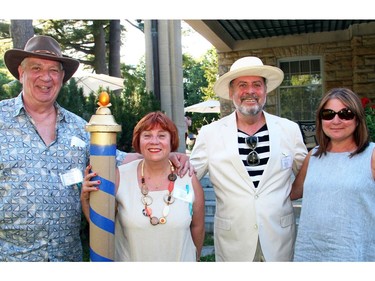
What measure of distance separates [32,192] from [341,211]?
5.98 ft

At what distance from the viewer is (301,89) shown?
1155 centimetres

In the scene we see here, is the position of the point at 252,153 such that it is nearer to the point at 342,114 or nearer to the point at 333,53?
the point at 342,114

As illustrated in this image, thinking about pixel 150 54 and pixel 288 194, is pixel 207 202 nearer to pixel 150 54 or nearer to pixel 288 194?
pixel 150 54

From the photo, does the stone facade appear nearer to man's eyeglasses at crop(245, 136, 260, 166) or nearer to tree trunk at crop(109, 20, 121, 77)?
tree trunk at crop(109, 20, 121, 77)

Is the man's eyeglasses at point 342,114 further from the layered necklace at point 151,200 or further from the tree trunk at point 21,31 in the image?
the tree trunk at point 21,31

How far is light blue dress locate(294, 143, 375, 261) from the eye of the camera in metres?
2.43

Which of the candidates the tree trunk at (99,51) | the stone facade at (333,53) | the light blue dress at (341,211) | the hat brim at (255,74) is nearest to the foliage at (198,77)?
the tree trunk at (99,51)

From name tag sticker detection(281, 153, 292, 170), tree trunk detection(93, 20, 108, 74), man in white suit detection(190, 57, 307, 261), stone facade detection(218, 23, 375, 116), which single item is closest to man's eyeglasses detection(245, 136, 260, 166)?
man in white suit detection(190, 57, 307, 261)

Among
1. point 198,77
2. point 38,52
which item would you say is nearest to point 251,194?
point 38,52

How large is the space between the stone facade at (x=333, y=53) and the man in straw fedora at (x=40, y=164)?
895cm

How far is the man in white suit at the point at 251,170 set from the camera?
9.59 feet

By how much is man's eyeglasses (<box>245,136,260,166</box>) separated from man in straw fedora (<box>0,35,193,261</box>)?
1.54 ft
